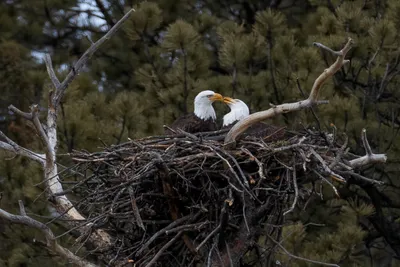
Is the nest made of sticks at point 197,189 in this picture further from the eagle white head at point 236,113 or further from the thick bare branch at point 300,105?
the eagle white head at point 236,113

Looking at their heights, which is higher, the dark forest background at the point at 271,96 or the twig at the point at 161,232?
the twig at the point at 161,232

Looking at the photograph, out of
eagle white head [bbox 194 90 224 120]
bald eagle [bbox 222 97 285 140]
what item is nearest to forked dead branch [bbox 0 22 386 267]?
bald eagle [bbox 222 97 285 140]

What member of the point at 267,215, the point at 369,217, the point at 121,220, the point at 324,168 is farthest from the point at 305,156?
the point at 369,217

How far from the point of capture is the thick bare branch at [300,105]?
4488 millimetres

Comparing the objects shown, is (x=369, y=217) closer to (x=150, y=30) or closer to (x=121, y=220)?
(x=150, y=30)

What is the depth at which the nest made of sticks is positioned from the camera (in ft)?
16.5

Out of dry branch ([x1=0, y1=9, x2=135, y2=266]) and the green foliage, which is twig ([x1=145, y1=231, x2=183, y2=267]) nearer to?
dry branch ([x1=0, y1=9, x2=135, y2=266])

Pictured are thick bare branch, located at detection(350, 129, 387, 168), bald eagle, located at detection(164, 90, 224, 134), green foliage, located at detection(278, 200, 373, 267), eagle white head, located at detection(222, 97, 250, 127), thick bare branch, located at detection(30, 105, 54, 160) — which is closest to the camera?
thick bare branch, located at detection(350, 129, 387, 168)

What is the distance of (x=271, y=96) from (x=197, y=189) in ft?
9.42

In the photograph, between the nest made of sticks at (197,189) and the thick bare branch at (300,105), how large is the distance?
118 millimetres

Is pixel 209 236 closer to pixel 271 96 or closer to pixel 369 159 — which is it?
pixel 369 159

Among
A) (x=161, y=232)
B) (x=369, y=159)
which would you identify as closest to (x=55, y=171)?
(x=161, y=232)

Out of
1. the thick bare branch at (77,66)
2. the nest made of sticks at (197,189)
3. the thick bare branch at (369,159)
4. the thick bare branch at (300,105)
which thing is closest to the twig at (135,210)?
the nest made of sticks at (197,189)

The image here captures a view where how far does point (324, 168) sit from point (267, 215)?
61cm
